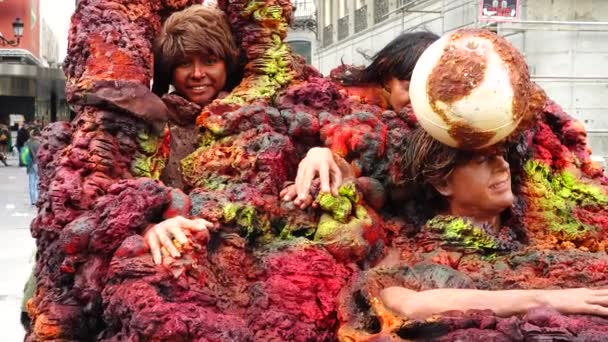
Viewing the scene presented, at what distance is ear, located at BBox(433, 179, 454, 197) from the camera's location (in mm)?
2477

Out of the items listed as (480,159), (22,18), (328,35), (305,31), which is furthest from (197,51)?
(22,18)

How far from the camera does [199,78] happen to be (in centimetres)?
306

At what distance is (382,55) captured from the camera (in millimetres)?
3016

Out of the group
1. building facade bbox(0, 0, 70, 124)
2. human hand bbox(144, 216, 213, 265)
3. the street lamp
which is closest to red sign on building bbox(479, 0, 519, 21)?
human hand bbox(144, 216, 213, 265)

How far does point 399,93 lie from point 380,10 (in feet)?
39.7

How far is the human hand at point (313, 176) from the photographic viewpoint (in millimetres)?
2520

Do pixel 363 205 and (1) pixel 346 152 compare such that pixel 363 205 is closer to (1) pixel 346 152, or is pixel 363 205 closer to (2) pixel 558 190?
(1) pixel 346 152

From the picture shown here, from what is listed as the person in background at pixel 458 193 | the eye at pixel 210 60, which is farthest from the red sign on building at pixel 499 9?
the person in background at pixel 458 193

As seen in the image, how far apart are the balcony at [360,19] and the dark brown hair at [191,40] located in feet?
41.8

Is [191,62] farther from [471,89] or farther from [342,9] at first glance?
[342,9]

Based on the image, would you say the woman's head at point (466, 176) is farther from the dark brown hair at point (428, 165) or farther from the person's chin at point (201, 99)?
the person's chin at point (201, 99)

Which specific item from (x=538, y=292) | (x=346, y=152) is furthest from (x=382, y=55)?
(x=538, y=292)

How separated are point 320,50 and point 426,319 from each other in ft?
55.3

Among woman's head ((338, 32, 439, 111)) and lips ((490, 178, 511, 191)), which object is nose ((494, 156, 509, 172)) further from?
woman's head ((338, 32, 439, 111))
